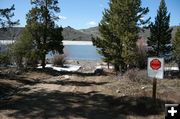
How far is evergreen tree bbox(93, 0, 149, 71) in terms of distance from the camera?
3775 centimetres

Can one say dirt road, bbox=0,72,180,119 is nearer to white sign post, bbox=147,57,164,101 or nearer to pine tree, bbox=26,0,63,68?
white sign post, bbox=147,57,164,101

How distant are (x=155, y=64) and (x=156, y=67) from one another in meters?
0.12

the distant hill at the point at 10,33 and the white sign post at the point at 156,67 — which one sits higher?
the distant hill at the point at 10,33

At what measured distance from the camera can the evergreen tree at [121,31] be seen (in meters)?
37.8

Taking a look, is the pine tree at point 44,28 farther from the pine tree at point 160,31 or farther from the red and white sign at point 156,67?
the red and white sign at point 156,67

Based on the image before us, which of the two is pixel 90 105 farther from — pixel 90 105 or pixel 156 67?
pixel 156 67

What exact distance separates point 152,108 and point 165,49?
38039 millimetres

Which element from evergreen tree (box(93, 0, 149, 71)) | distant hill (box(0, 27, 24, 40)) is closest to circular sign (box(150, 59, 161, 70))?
distant hill (box(0, 27, 24, 40))

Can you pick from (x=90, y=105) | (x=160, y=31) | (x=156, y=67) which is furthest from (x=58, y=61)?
(x=156, y=67)

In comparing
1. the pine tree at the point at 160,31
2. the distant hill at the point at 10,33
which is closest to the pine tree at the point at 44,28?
the distant hill at the point at 10,33

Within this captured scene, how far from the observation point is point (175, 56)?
167 feet

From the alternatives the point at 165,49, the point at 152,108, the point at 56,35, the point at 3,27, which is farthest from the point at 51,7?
the point at 152,108

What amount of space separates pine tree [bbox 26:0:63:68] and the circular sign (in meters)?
28.7

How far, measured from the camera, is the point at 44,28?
39875 mm
